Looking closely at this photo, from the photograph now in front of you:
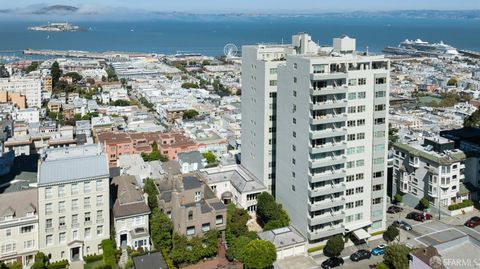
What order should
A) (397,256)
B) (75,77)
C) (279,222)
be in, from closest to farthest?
(397,256) → (279,222) → (75,77)

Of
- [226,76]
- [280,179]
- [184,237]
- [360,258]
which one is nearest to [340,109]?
[280,179]

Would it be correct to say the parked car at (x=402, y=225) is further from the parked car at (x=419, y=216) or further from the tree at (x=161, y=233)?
the tree at (x=161, y=233)

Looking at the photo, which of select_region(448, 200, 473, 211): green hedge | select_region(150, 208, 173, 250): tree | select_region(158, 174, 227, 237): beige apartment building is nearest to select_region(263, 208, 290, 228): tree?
select_region(158, 174, 227, 237): beige apartment building

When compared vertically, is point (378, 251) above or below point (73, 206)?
below

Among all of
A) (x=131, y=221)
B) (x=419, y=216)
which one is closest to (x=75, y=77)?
(x=131, y=221)

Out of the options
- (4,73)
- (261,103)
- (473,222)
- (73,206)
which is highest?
(261,103)

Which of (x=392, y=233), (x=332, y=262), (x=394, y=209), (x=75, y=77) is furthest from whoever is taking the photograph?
(x=75, y=77)

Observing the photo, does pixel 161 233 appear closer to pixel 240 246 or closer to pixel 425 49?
pixel 240 246

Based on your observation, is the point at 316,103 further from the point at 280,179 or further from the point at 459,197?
the point at 459,197
